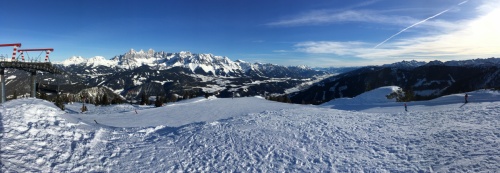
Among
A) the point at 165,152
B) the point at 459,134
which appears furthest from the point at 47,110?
the point at 459,134

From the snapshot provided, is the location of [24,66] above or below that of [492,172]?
above

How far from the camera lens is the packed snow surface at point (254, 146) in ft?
46.9

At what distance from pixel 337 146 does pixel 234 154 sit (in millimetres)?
6786

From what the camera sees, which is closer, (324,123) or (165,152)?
(165,152)

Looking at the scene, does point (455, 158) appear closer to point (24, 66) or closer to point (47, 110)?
point (47, 110)

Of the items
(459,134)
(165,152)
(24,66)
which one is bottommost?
(165,152)

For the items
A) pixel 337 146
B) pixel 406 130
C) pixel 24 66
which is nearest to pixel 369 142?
pixel 337 146

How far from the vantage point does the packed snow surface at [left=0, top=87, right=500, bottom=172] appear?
14.3 meters

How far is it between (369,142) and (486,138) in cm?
661

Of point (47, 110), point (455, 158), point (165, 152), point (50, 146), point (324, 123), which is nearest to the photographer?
point (455, 158)

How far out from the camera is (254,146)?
59.8 ft

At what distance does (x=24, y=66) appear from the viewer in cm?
Answer: 3397

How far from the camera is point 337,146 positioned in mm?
17797

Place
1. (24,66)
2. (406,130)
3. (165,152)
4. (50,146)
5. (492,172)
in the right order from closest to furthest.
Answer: (492,172), (50,146), (165,152), (406,130), (24,66)
